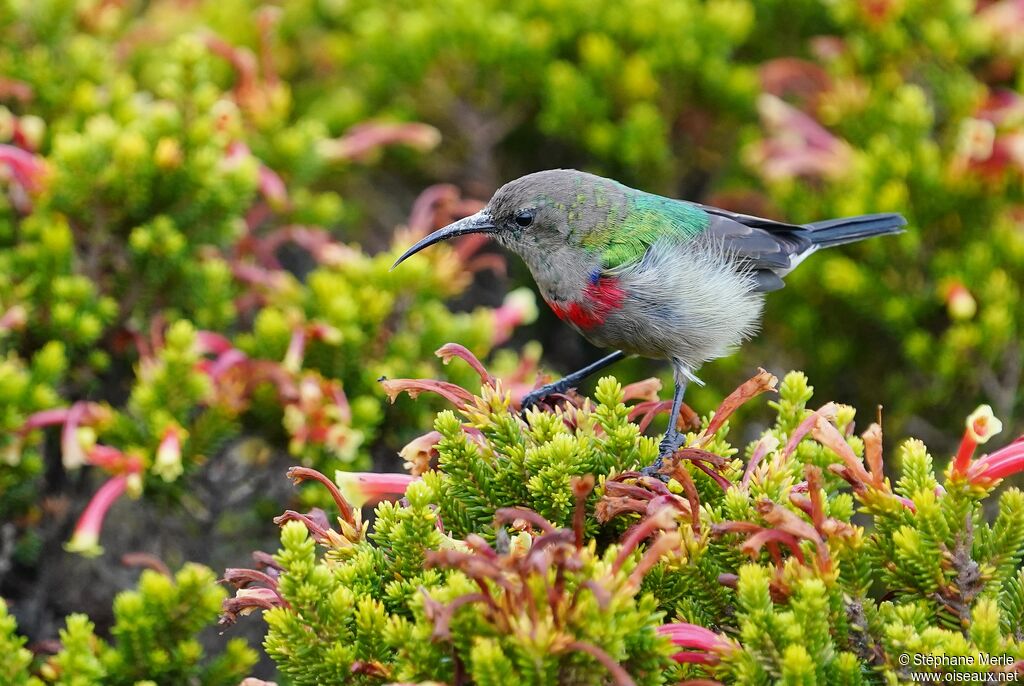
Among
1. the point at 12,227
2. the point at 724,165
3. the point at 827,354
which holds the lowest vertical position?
the point at 827,354

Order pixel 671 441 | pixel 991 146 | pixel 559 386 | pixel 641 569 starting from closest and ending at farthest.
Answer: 1. pixel 641 569
2. pixel 671 441
3. pixel 559 386
4. pixel 991 146

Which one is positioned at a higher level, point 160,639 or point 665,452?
point 665,452

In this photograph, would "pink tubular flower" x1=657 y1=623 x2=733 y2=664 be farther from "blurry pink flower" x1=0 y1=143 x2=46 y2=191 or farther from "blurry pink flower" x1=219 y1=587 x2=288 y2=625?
"blurry pink flower" x1=0 y1=143 x2=46 y2=191

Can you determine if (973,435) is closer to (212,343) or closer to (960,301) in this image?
(960,301)

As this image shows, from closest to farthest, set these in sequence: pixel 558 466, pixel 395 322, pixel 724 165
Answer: pixel 558 466 → pixel 395 322 → pixel 724 165

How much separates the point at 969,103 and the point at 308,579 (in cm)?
398

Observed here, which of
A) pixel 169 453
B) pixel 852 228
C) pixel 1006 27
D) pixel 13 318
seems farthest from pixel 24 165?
pixel 1006 27

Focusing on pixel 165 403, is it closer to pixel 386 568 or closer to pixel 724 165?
pixel 386 568

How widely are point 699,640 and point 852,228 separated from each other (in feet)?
8.60

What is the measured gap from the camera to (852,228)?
4.09 meters

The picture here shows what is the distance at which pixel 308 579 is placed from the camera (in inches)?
78.2

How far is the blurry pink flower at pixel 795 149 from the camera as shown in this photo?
15.5ft

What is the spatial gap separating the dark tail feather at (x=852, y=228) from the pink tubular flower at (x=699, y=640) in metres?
2.48

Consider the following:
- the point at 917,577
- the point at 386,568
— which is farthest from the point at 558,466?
the point at 917,577
